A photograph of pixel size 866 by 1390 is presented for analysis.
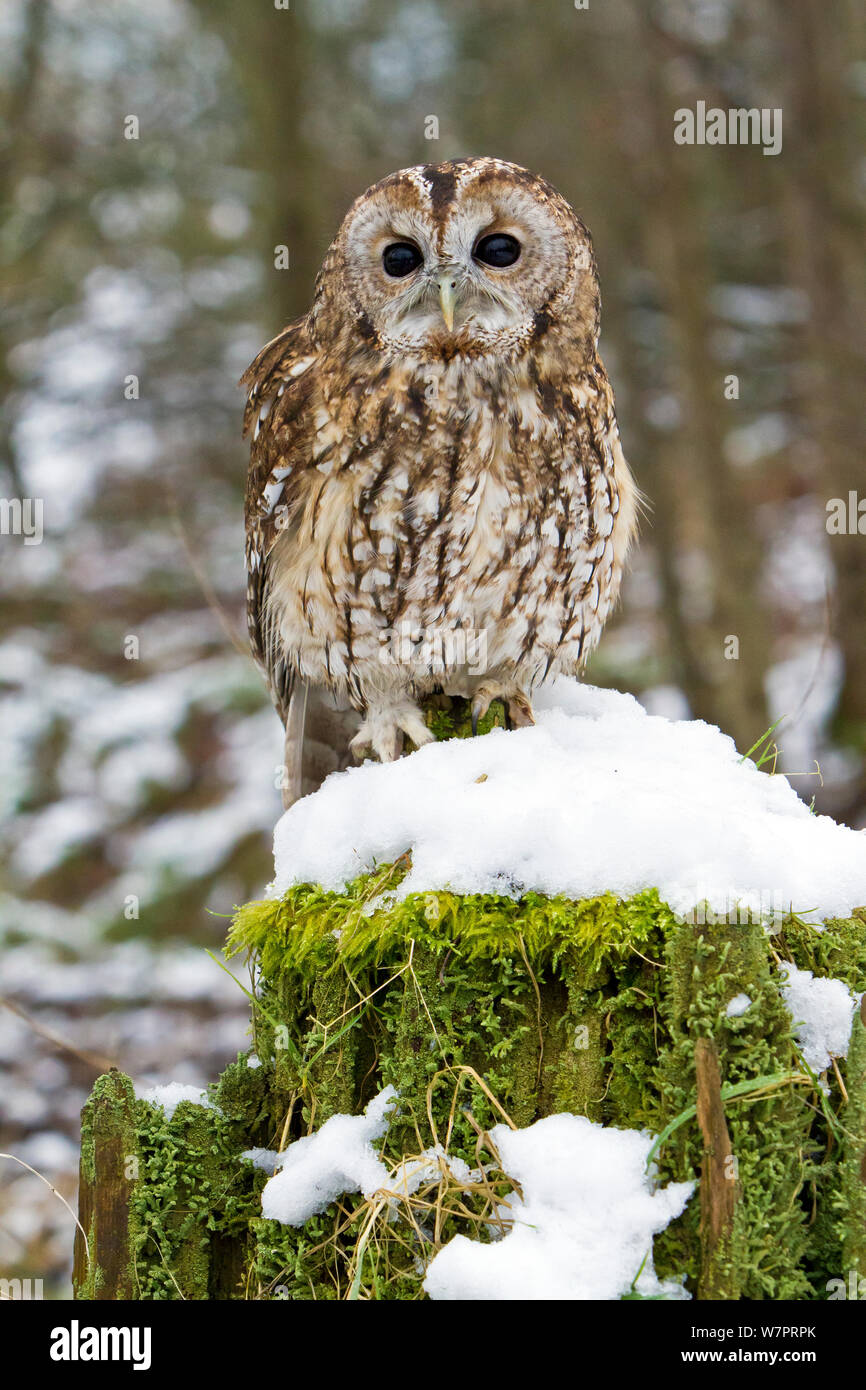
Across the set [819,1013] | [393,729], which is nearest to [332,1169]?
[819,1013]

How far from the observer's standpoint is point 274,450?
2602mm

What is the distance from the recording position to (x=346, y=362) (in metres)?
2.50

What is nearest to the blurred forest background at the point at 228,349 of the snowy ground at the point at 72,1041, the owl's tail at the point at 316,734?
the snowy ground at the point at 72,1041

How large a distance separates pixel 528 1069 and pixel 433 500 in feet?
4.14

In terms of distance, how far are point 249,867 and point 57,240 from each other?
11.7 ft

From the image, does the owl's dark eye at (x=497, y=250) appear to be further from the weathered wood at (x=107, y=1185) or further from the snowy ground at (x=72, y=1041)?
the snowy ground at (x=72, y=1041)

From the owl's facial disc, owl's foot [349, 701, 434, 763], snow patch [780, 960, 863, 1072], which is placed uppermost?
the owl's facial disc

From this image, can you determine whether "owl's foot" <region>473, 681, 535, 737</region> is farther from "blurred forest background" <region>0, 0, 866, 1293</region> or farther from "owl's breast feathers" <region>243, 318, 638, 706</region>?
→ "blurred forest background" <region>0, 0, 866, 1293</region>

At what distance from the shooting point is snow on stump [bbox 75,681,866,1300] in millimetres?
1450

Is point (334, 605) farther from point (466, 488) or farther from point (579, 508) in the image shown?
point (579, 508)

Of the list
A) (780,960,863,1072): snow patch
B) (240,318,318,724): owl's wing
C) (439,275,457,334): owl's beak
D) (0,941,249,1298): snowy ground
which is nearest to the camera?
(780,960,863,1072): snow patch

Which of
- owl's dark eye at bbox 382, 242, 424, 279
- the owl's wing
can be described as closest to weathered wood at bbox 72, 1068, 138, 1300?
the owl's wing

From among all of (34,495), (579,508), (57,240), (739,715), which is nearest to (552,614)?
(579,508)

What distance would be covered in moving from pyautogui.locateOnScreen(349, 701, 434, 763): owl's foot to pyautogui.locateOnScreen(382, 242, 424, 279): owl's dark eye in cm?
95
